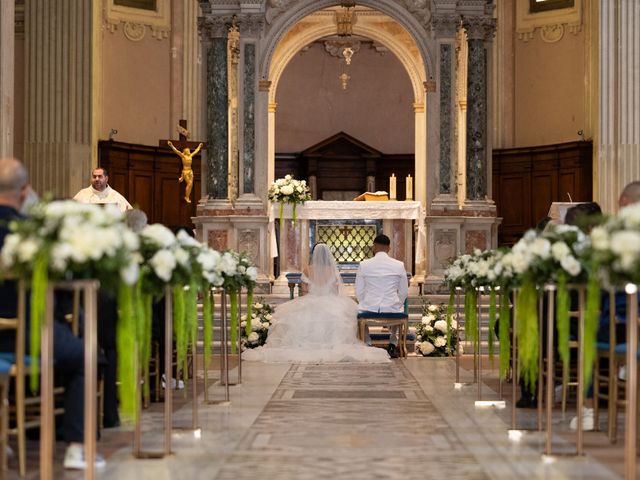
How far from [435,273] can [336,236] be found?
172 cm

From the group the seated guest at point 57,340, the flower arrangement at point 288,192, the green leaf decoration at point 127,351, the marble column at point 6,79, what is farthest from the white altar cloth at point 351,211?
the green leaf decoration at point 127,351

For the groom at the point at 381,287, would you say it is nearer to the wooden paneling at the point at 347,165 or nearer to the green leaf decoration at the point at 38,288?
the green leaf decoration at the point at 38,288

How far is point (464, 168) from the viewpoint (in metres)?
18.1

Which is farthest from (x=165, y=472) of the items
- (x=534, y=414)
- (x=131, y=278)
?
(x=534, y=414)

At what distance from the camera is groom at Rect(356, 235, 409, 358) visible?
13453 millimetres

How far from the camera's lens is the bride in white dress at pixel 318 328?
13164mm

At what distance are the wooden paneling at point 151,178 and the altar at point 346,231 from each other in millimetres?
2864

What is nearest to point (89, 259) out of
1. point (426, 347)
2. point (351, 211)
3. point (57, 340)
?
point (57, 340)

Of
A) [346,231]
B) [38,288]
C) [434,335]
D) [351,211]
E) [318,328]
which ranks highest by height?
[351,211]

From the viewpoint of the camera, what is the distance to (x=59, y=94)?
1903cm

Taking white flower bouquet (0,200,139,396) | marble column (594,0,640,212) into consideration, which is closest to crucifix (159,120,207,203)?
marble column (594,0,640,212)

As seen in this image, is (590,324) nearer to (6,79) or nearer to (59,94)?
(6,79)

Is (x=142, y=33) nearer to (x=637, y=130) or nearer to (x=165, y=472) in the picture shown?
(x=637, y=130)

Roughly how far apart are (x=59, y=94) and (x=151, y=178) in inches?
104
